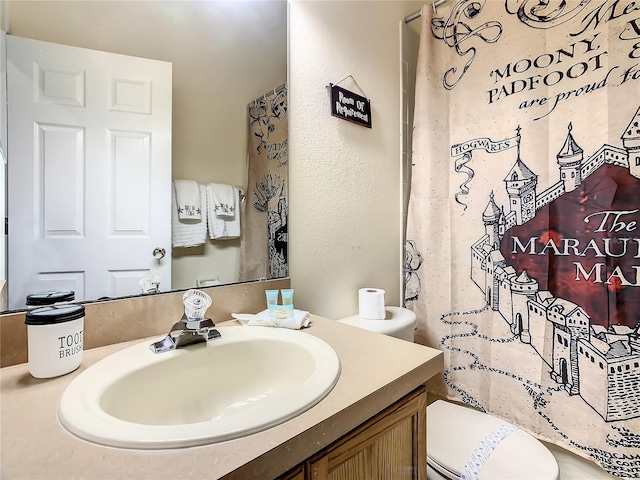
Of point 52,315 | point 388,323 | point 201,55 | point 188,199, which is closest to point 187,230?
point 188,199

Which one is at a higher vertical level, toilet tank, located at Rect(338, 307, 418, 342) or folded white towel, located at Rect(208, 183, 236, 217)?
folded white towel, located at Rect(208, 183, 236, 217)

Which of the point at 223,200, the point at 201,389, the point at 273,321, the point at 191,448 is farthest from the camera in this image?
the point at 223,200

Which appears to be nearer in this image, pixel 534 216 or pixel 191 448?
pixel 191 448

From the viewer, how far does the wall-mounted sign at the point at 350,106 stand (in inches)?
43.3

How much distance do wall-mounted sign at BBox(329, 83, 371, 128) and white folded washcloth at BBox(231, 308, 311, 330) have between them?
29.7 inches

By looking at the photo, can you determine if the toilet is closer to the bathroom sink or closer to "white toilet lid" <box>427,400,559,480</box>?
"white toilet lid" <box>427,400,559,480</box>

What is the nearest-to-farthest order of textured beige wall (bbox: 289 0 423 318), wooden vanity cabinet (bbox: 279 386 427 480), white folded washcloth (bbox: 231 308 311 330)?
wooden vanity cabinet (bbox: 279 386 427 480)
white folded washcloth (bbox: 231 308 311 330)
textured beige wall (bbox: 289 0 423 318)

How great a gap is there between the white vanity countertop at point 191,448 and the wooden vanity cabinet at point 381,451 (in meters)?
0.03

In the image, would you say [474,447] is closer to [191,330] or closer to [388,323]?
[388,323]

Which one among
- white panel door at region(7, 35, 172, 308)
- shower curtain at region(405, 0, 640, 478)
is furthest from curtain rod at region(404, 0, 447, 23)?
white panel door at region(7, 35, 172, 308)

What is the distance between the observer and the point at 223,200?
2.85 ft

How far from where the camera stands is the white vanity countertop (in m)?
0.31

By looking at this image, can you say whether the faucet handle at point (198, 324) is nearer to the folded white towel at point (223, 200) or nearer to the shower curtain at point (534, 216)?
the folded white towel at point (223, 200)

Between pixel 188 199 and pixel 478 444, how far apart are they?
3.78ft
